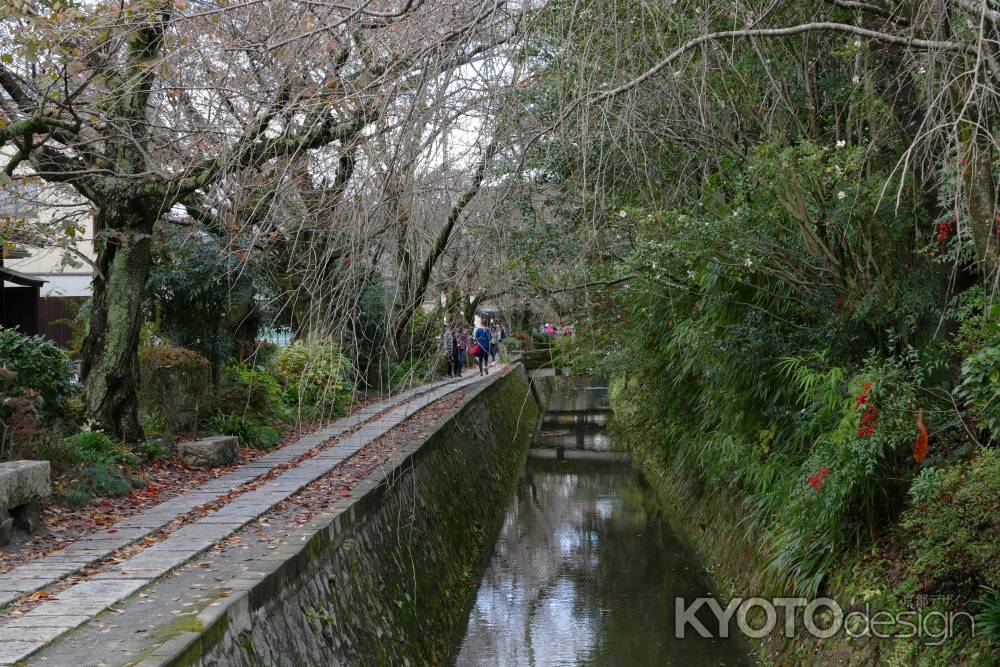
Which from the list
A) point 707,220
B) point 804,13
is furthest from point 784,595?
point 804,13

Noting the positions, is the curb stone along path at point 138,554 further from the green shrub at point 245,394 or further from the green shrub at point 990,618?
the green shrub at point 990,618

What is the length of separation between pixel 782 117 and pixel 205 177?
508cm

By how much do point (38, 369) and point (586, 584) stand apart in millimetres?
6492

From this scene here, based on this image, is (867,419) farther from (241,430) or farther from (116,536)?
(241,430)

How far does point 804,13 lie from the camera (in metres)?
7.38

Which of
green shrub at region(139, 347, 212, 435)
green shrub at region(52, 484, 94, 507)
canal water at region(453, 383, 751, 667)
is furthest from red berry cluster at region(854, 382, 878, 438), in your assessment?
green shrub at region(139, 347, 212, 435)

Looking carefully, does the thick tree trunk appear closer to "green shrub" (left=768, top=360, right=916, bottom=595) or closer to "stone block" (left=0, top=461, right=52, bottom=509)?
"stone block" (left=0, top=461, right=52, bottom=509)

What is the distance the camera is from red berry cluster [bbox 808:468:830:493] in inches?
236

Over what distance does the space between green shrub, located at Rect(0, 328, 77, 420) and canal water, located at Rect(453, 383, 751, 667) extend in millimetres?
4599

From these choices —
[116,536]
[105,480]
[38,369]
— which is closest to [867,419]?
[116,536]

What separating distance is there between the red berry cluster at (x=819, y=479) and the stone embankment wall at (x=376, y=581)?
1915 mm

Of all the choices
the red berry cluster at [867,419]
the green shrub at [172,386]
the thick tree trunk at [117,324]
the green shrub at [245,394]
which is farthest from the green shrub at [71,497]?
the red berry cluster at [867,419]

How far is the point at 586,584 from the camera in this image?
11.3 m

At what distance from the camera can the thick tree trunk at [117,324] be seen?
383 inches
